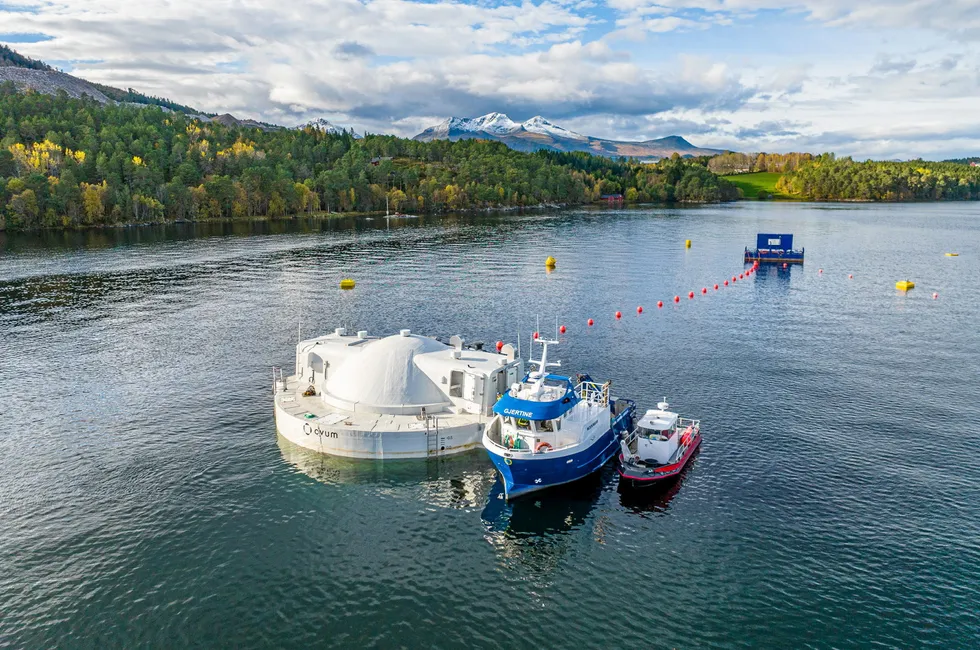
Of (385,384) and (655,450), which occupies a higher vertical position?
(385,384)

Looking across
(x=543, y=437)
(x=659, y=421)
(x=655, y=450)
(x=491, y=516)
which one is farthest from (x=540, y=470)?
(x=659, y=421)

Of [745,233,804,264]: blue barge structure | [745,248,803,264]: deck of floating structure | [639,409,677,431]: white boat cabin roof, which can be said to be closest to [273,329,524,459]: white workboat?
[639,409,677,431]: white boat cabin roof

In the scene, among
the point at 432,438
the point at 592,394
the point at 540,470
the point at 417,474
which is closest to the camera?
the point at 540,470

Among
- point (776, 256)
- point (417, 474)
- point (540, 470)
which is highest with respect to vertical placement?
point (776, 256)

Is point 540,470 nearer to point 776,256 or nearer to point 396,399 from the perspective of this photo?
point 396,399

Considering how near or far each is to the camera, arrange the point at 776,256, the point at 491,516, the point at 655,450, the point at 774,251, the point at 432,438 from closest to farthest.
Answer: the point at 491,516, the point at 655,450, the point at 432,438, the point at 776,256, the point at 774,251

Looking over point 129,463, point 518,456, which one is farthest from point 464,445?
point 129,463

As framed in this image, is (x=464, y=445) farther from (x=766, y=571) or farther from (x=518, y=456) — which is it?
(x=766, y=571)

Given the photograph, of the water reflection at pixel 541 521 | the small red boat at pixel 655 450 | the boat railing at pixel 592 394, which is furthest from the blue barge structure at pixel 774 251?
the water reflection at pixel 541 521
